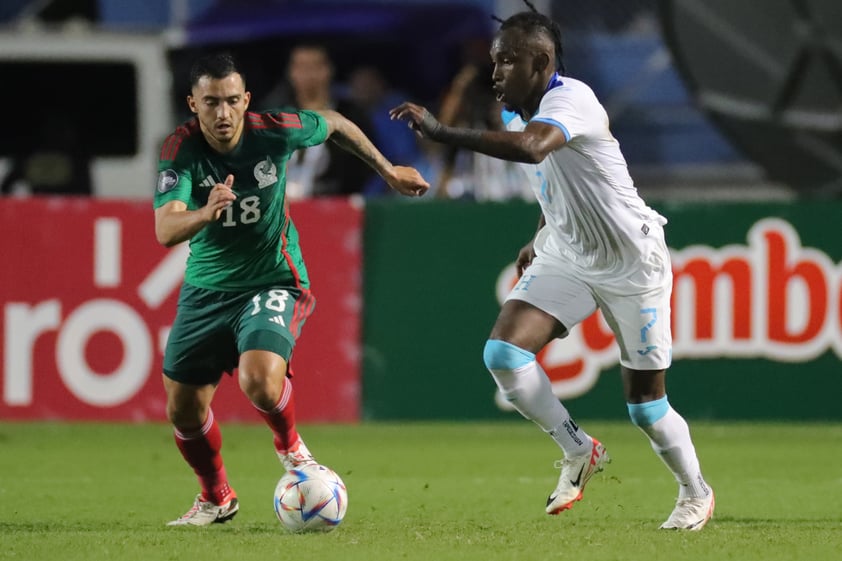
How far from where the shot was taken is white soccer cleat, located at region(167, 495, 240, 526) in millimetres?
7574

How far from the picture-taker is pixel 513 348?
24.1ft

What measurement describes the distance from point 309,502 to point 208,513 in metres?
0.78

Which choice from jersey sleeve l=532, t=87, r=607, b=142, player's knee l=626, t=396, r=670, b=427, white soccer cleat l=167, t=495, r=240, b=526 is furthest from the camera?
white soccer cleat l=167, t=495, r=240, b=526

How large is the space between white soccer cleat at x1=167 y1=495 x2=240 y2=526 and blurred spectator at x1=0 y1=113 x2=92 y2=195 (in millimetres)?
7408

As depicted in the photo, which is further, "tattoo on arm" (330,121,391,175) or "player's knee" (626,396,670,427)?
"tattoo on arm" (330,121,391,175)

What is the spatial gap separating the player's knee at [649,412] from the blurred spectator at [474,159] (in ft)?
17.9

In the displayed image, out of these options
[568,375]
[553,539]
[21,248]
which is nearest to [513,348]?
[553,539]

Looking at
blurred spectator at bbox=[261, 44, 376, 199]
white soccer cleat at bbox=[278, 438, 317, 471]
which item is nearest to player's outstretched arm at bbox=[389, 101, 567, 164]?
white soccer cleat at bbox=[278, 438, 317, 471]

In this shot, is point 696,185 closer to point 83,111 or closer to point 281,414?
point 83,111

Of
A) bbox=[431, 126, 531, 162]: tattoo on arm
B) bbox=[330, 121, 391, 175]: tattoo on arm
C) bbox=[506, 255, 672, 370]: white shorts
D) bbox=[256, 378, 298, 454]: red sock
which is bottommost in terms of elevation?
bbox=[256, 378, 298, 454]: red sock

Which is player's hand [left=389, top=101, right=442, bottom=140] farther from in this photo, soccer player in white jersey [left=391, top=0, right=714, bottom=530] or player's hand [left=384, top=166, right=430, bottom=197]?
player's hand [left=384, top=166, right=430, bottom=197]

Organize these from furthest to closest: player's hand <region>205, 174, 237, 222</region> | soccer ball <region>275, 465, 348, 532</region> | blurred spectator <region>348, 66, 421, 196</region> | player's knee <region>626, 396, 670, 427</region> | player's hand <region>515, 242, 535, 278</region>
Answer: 1. blurred spectator <region>348, 66, 421, 196</region>
2. player's hand <region>515, 242, 535, 278</region>
3. player's knee <region>626, 396, 670, 427</region>
4. soccer ball <region>275, 465, 348, 532</region>
5. player's hand <region>205, 174, 237, 222</region>

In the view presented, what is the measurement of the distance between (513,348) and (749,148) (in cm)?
963

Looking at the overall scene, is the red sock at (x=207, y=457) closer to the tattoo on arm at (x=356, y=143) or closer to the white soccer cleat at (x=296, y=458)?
the white soccer cleat at (x=296, y=458)
